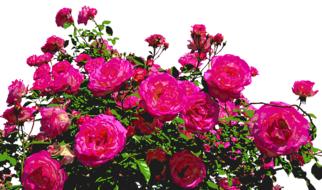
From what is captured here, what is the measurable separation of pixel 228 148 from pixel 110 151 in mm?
987

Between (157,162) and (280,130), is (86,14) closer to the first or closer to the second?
(157,162)

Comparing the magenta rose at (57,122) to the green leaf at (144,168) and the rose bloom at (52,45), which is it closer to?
the green leaf at (144,168)

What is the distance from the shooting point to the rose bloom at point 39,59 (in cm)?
375

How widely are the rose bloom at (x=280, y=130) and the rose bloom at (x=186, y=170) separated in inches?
14.2

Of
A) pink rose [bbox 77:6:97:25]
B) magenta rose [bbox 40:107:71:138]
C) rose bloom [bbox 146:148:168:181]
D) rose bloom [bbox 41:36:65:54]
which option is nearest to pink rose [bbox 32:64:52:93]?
rose bloom [bbox 41:36:65:54]

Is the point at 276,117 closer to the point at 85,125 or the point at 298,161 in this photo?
the point at 298,161

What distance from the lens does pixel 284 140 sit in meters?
1.76

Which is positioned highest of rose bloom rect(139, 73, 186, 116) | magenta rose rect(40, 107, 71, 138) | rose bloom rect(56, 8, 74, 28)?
rose bloom rect(56, 8, 74, 28)

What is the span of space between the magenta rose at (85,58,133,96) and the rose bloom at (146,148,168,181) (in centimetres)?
35

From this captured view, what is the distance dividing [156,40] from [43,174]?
1.81m

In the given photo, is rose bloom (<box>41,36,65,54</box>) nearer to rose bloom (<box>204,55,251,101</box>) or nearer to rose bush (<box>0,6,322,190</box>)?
rose bush (<box>0,6,322,190</box>)

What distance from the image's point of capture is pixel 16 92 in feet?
8.70

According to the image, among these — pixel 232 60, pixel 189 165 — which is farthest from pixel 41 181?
pixel 232 60

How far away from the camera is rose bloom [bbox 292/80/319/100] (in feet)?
8.52
